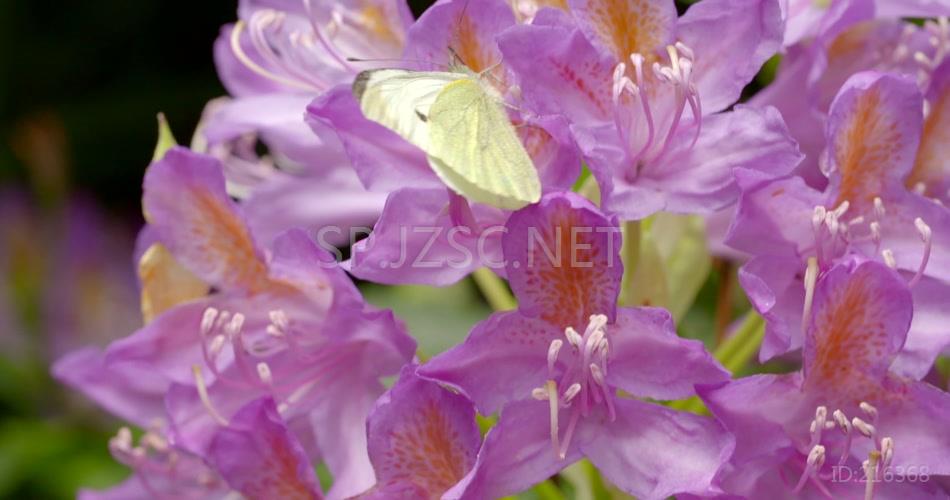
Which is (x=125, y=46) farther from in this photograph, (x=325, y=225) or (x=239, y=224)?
(x=239, y=224)

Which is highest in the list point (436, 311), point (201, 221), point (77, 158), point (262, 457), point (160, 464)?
point (201, 221)

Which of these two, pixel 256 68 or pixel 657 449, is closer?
pixel 657 449

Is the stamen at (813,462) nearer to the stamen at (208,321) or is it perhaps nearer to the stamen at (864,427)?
the stamen at (864,427)

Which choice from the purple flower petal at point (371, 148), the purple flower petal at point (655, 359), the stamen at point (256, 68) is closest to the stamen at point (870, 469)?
the purple flower petal at point (655, 359)

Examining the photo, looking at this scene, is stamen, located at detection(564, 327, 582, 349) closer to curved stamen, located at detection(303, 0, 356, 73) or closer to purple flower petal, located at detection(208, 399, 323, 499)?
purple flower petal, located at detection(208, 399, 323, 499)

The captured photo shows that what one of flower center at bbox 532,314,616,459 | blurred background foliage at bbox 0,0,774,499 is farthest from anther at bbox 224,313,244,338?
blurred background foliage at bbox 0,0,774,499

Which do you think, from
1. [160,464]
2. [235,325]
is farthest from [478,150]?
[160,464]

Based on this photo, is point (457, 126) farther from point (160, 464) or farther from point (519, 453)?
point (160, 464)
